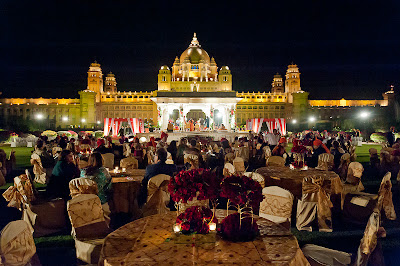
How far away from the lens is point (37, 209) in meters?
5.69

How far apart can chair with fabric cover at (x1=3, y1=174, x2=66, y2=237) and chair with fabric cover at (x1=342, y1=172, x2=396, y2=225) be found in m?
5.62

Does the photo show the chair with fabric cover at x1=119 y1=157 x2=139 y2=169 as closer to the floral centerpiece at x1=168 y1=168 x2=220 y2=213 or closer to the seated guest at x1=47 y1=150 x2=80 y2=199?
the seated guest at x1=47 y1=150 x2=80 y2=199

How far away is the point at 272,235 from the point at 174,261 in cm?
107

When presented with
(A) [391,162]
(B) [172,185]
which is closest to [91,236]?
(B) [172,185]

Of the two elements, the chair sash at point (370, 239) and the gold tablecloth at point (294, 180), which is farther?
the gold tablecloth at point (294, 180)

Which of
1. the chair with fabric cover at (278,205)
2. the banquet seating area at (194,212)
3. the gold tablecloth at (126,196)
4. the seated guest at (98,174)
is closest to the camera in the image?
the banquet seating area at (194,212)

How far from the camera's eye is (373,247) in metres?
3.15

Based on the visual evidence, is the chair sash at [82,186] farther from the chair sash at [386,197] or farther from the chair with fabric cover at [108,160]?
the chair sash at [386,197]

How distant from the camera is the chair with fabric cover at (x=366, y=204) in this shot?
6.18 metres

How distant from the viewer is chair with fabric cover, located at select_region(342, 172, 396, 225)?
20.3ft

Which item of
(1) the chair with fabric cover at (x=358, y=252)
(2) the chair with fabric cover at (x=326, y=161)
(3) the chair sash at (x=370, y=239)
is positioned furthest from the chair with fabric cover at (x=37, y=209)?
(2) the chair with fabric cover at (x=326, y=161)

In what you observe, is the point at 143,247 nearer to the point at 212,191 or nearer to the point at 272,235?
the point at 212,191

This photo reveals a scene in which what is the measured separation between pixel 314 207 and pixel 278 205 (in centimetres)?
161

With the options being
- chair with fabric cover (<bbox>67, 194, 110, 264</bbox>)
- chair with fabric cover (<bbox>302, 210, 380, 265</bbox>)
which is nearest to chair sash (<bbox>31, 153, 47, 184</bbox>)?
chair with fabric cover (<bbox>67, 194, 110, 264</bbox>)
